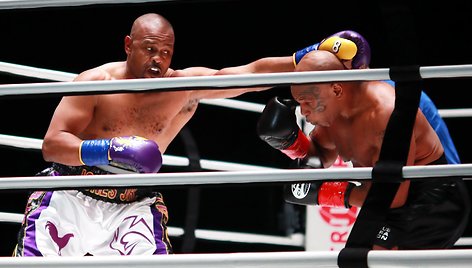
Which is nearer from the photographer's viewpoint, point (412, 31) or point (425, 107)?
point (412, 31)

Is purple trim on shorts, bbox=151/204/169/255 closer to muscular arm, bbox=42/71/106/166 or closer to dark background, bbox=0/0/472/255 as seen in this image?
muscular arm, bbox=42/71/106/166

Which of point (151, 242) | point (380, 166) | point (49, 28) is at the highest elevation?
point (49, 28)

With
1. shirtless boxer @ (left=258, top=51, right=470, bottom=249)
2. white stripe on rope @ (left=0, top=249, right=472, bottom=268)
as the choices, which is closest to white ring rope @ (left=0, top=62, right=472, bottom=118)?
shirtless boxer @ (left=258, top=51, right=470, bottom=249)

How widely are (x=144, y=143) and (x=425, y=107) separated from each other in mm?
843

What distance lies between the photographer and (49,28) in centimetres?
308

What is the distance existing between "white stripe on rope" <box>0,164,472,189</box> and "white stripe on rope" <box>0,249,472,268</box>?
10cm

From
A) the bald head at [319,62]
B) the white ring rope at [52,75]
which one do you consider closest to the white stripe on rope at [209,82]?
the bald head at [319,62]

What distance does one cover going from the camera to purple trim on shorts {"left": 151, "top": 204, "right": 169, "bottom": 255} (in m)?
1.90

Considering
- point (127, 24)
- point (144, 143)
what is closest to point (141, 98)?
point (144, 143)

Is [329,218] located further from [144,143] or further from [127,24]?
[144,143]

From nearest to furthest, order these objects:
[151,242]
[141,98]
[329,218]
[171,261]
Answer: [171,261] → [151,242] → [141,98] → [329,218]

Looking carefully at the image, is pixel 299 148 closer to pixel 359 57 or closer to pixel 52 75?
pixel 359 57

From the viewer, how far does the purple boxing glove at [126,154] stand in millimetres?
1536

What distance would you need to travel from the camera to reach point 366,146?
6.24 feet
